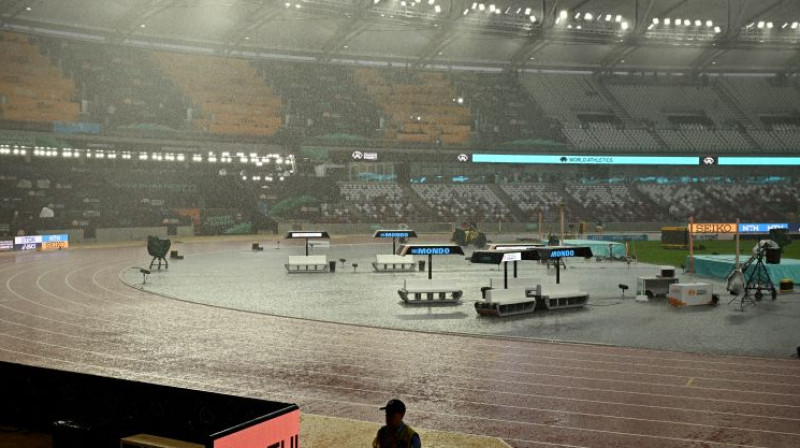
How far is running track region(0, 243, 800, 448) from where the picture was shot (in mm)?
9906

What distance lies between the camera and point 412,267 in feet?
109

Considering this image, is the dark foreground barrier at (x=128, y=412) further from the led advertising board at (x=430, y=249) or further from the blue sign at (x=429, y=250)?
the blue sign at (x=429, y=250)

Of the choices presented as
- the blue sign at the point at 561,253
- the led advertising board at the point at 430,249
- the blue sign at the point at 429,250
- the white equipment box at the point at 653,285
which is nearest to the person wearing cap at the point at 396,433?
the blue sign at the point at 561,253

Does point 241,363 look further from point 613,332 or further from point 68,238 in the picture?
point 68,238

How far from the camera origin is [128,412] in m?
6.41

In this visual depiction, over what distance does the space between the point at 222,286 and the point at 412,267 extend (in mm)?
10111

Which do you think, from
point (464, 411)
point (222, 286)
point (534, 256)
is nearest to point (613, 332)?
point (534, 256)

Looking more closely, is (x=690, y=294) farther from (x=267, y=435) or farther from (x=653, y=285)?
(x=267, y=435)

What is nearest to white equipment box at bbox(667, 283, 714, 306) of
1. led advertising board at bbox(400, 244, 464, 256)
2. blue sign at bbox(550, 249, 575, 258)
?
blue sign at bbox(550, 249, 575, 258)

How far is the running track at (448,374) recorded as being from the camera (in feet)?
32.5

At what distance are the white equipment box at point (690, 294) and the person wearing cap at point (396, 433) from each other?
17465 mm

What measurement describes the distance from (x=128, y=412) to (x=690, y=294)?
19.2 metres

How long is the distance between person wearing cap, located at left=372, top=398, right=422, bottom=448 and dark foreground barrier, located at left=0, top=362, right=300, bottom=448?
98cm

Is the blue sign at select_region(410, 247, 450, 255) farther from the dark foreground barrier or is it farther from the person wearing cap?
the person wearing cap
